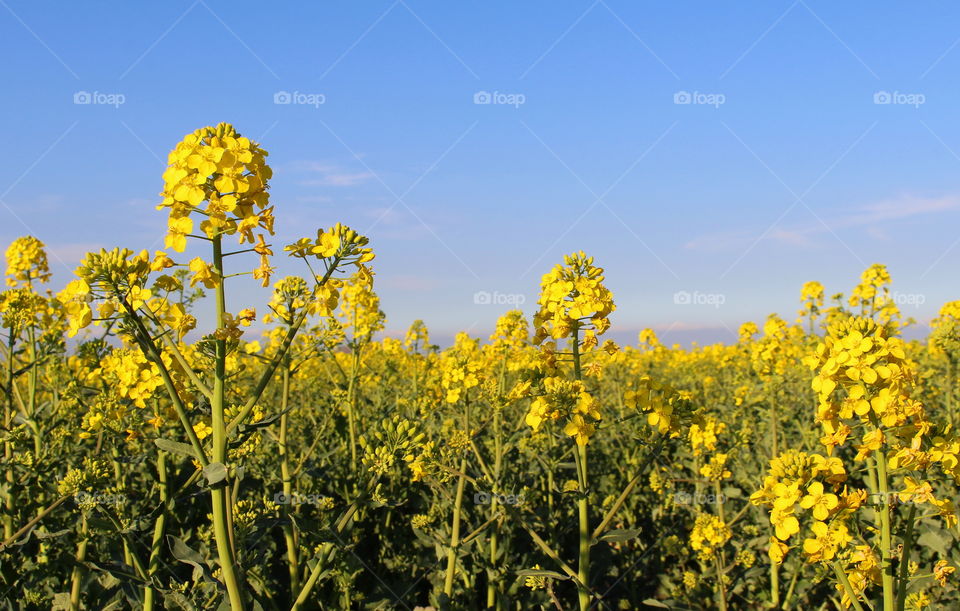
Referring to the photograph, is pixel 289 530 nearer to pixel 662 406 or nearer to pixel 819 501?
pixel 662 406

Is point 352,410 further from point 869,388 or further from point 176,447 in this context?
point 869,388

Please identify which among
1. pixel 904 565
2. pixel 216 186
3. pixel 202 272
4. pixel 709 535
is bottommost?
pixel 709 535

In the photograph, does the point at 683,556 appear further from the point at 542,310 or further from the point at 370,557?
the point at 542,310

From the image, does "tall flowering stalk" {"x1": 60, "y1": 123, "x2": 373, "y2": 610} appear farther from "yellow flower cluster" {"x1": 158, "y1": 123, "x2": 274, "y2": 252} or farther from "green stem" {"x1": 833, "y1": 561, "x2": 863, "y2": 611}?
"green stem" {"x1": 833, "y1": 561, "x2": 863, "y2": 611}

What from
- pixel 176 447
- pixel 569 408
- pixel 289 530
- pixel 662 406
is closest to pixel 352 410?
pixel 289 530

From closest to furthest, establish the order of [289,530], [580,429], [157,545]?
1. [580,429]
2. [157,545]
3. [289,530]

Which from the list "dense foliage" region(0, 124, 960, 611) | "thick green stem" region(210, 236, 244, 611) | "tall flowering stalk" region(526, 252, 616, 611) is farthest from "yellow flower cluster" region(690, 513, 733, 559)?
"thick green stem" region(210, 236, 244, 611)

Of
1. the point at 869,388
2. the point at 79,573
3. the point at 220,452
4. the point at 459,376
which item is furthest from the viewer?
the point at 459,376

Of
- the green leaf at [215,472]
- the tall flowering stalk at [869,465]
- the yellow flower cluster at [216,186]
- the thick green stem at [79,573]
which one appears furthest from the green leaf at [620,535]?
the thick green stem at [79,573]

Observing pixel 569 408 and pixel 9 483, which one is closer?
pixel 569 408

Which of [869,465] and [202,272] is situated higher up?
[202,272]

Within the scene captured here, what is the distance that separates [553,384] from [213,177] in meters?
1.62

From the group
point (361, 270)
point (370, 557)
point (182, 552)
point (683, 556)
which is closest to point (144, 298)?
point (361, 270)

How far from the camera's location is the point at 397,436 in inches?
100
